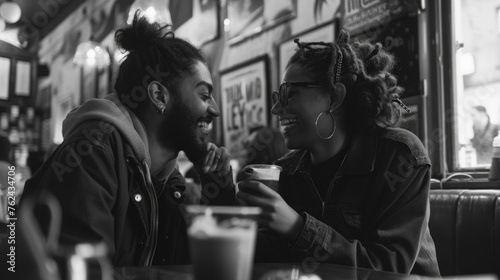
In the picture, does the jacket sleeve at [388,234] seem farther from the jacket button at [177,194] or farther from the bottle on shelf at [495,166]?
the bottle on shelf at [495,166]

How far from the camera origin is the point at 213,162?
9.27 feet

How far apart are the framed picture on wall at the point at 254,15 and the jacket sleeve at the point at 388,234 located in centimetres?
346

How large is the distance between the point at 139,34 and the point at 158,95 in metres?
0.31

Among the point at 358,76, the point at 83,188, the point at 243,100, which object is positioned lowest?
the point at 83,188

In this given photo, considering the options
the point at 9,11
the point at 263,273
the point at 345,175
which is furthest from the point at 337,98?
the point at 9,11

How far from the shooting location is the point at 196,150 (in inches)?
104

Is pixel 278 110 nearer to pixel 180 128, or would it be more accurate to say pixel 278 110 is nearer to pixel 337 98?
pixel 337 98

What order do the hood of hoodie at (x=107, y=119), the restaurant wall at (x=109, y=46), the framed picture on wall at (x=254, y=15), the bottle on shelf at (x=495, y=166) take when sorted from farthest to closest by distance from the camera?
the framed picture on wall at (x=254, y=15) → the restaurant wall at (x=109, y=46) → the bottle on shelf at (x=495, y=166) → the hood of hoodie at (x=107, y=119)

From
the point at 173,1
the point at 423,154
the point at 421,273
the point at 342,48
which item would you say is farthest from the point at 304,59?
the point at 173,1

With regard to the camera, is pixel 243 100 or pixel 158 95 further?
pixel 243 100

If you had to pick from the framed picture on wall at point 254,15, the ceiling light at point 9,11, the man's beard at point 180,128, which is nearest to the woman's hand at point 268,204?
the man's beard at point 180,128

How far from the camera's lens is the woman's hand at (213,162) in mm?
2775

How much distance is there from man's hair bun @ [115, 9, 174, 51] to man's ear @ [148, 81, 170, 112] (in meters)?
0.21

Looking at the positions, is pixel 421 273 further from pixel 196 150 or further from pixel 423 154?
pixel 196 150
